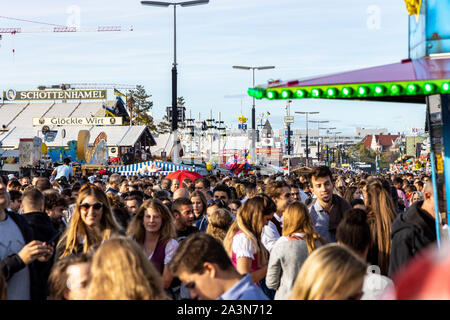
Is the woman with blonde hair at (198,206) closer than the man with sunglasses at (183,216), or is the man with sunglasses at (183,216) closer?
the man with sunglasses at (183,216)

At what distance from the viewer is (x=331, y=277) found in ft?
9.51

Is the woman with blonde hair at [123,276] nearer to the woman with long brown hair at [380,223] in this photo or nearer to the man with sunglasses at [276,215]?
the woman with long brown hair at [380,223]

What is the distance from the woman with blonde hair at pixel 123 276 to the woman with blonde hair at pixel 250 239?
3.34 m

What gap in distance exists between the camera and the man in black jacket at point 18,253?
5.27m

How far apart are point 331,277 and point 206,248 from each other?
923 millimetres

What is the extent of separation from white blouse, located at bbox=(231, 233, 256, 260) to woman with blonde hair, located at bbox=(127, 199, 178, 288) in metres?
0.58

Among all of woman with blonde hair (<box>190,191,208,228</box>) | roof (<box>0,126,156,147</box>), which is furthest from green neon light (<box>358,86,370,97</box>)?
roof (<box>0,126,156,147</box>)

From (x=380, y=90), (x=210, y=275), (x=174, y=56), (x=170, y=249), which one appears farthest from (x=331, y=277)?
(x=174, y=56)

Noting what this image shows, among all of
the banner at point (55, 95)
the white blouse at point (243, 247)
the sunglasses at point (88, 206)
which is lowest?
the white blouse at point (243, 247)

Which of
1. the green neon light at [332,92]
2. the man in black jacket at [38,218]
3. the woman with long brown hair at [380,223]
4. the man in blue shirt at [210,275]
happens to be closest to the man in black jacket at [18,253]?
the man in black jacket at [38,218]

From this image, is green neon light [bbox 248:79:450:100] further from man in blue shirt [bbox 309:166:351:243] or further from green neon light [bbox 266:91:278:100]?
man in blue shirt [bbox 309:166:351:243]

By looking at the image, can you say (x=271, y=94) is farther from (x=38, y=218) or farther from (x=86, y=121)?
(x=86, y=121)

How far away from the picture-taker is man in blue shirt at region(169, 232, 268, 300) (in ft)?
11.7
